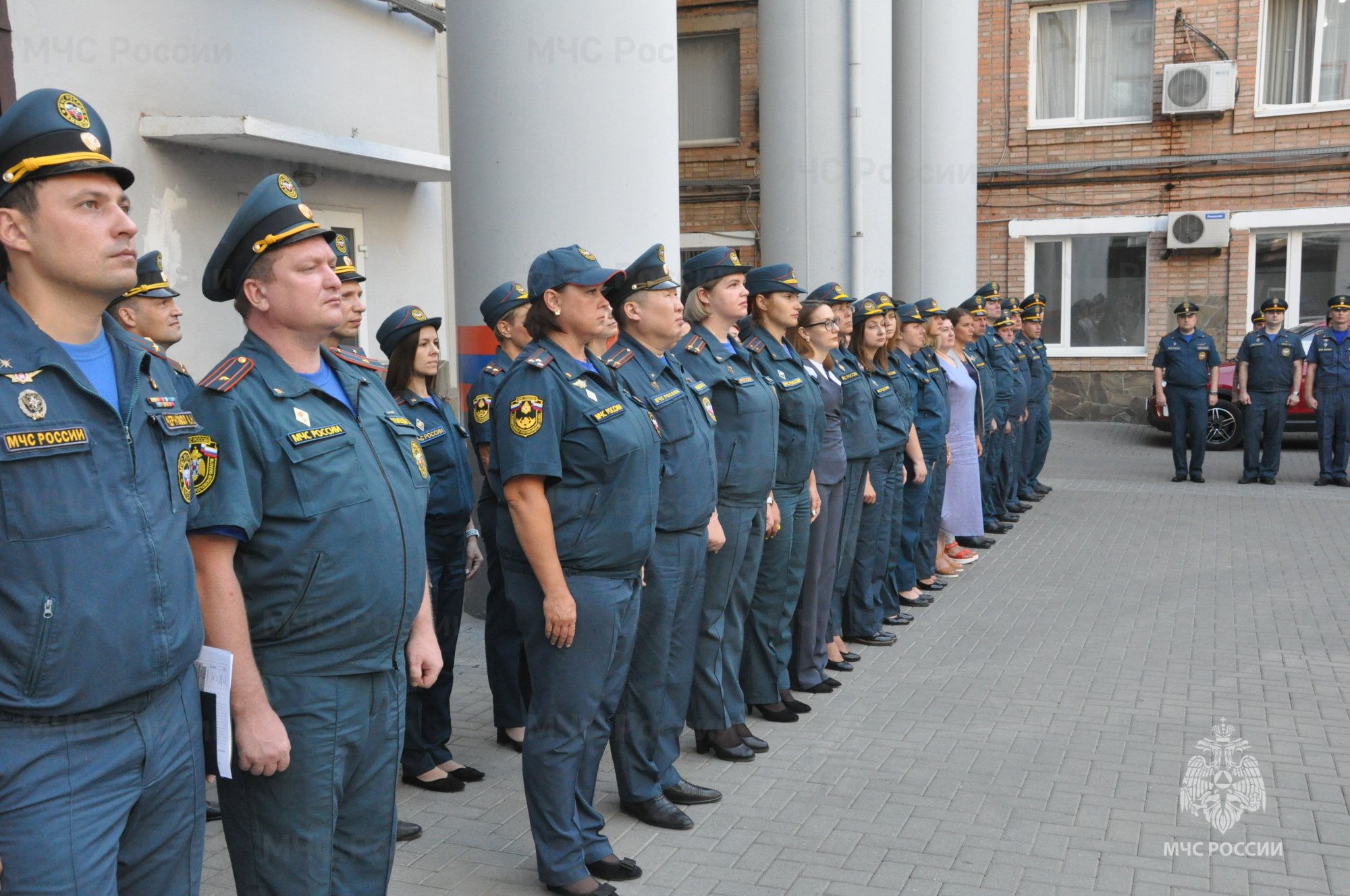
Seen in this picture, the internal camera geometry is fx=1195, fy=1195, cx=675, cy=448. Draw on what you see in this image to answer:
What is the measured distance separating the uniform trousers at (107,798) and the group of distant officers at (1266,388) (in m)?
12.6

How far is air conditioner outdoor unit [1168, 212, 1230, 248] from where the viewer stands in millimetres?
17358

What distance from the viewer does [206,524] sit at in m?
2.47

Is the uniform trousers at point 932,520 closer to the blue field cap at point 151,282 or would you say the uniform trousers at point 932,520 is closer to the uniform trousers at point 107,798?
the blue field cap at point 151,282

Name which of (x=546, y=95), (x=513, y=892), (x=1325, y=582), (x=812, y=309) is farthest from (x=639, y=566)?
(x=1325, y=582)

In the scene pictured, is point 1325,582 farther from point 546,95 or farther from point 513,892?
point 513,892

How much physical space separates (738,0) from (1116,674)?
51.0ft

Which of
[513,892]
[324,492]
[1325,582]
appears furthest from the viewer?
[1325,582]

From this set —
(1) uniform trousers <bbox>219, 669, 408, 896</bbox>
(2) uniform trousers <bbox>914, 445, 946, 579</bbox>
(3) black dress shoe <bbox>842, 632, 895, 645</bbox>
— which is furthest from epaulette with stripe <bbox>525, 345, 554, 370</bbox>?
(2) uniform trousers <bbox>914, 445, 946, 579</bbox>

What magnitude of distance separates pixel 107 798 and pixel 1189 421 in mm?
12968

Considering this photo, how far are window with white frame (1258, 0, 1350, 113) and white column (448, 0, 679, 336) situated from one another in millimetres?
14348

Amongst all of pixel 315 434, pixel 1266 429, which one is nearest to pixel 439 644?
pixel 315 434

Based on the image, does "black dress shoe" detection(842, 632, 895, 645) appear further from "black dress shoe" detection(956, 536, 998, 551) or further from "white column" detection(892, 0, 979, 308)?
"white column" detection(892, 0, 979, 308)

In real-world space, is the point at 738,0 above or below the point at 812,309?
above

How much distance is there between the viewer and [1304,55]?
57.3ft
